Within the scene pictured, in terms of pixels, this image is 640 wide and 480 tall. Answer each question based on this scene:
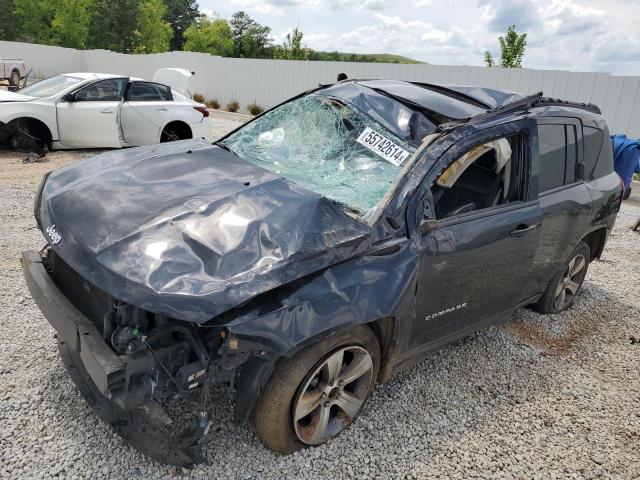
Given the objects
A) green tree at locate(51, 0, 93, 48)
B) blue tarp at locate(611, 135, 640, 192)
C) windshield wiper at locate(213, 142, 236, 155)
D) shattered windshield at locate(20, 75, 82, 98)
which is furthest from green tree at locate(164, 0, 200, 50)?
windshield wiper at locate(213, 142, 236, 155)

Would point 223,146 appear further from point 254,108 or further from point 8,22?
point 8,22

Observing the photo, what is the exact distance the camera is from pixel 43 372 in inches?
113

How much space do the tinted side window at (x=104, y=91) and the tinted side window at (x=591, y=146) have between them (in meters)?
7.53

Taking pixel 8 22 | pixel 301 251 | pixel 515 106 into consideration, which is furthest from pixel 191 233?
pixel 8 22

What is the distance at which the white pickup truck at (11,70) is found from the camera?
2311cm

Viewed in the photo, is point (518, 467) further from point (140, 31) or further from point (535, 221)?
point (140, 31)

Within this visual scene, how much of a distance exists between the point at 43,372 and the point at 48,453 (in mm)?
695

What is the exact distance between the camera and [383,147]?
9.63 ft

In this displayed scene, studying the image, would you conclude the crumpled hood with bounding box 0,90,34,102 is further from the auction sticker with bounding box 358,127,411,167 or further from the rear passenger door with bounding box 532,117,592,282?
the rear passenger door with bounding box 532,117,592,282

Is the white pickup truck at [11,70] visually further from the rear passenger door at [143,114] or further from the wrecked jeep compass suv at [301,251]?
the wrecked jeep compass suv at [301,251]

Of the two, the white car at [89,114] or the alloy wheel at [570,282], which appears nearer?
the alloy wheel at [570,282]

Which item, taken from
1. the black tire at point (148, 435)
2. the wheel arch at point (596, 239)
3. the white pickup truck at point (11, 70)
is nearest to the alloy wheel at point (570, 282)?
the wheel arch at point (596, 239)

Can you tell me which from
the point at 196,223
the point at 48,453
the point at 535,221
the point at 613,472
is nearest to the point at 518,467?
the point at 613,472

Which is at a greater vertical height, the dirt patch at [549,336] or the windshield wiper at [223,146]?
the windshield wiper at [223,146]
